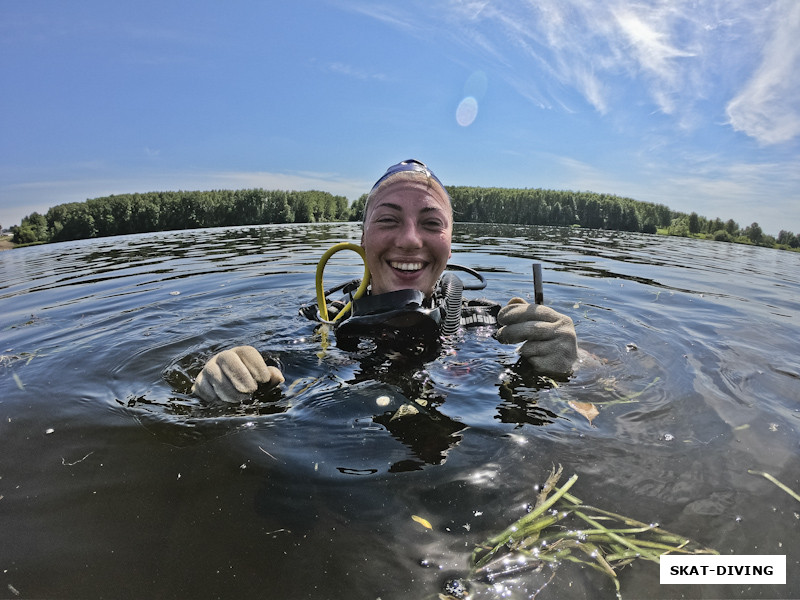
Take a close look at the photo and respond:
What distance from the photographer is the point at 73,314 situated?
17.9 ft

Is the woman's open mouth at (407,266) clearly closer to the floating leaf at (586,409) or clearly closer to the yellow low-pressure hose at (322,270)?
the yellow low-pressure hose at (322,270)

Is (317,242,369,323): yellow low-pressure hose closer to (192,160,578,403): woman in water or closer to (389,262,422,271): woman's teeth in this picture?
(192,160,578,403): woman in water

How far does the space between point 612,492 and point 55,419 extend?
317cm

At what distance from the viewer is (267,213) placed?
2164 inches

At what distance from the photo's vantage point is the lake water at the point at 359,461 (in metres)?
1.40

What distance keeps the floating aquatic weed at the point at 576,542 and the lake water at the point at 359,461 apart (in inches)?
1.7

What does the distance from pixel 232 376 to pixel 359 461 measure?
3.05 feet

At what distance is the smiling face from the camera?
11.7ft

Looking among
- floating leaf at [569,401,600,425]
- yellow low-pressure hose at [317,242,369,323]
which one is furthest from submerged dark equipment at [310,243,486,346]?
floating leaf at [569,401,600,425]

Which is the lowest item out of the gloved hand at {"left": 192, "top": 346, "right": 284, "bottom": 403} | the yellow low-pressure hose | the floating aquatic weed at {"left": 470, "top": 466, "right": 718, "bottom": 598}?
the floating aquatic weed at {"left": 470, "top": 466, "right": 718, "bottom": 598}

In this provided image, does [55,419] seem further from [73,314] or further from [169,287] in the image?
[169,287]

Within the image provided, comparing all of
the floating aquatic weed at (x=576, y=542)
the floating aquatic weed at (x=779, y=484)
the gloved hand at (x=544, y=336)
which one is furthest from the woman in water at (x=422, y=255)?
the floating aquatic weed at (x=576, y=542)

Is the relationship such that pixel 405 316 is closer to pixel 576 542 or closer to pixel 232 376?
pixel 232 376

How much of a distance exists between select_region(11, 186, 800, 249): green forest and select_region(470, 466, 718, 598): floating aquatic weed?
43744mm
